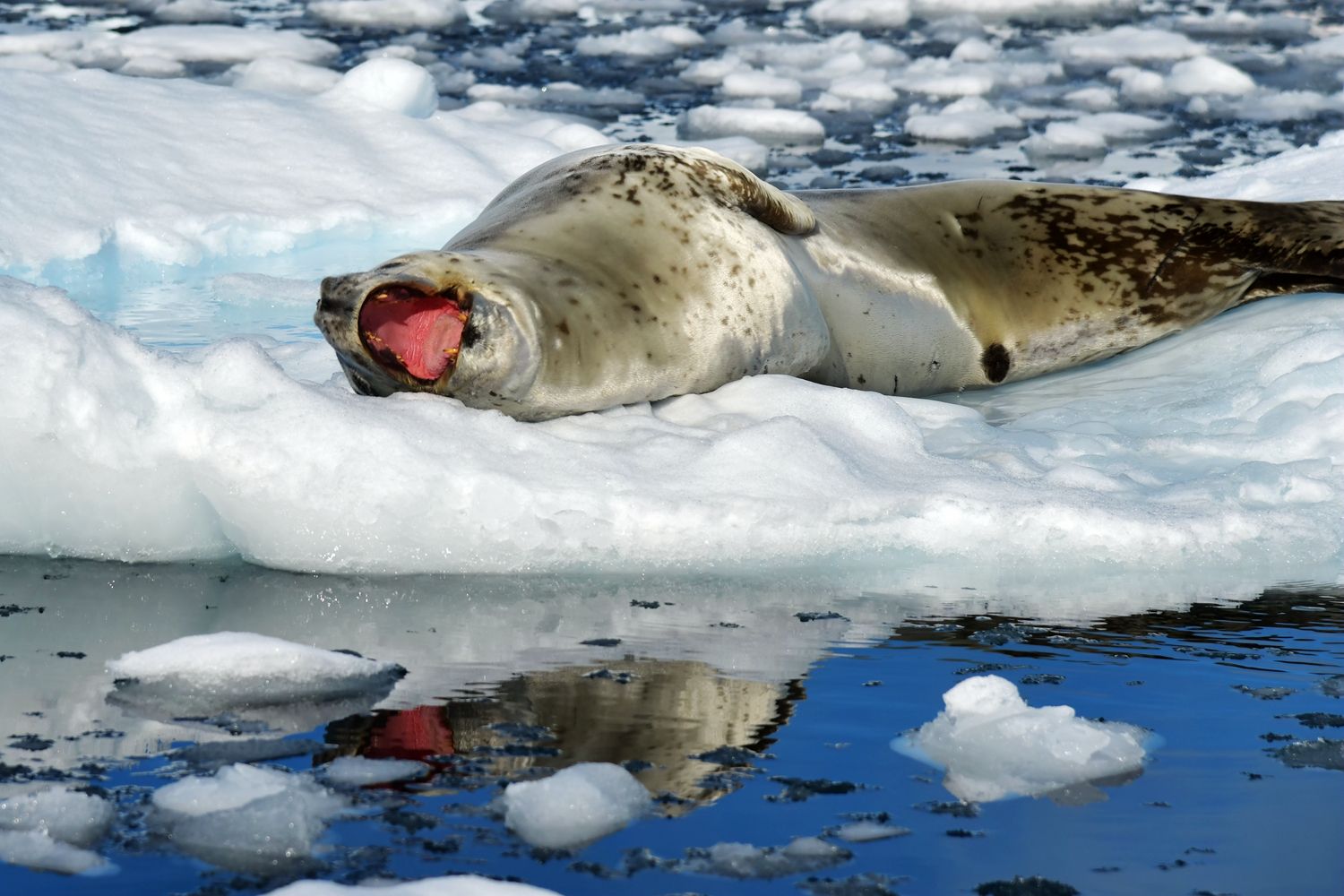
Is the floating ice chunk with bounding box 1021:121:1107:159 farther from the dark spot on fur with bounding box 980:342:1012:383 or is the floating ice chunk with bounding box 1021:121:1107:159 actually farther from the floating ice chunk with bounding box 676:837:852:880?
the floating ice chunk with bounding box 676:837:852:880

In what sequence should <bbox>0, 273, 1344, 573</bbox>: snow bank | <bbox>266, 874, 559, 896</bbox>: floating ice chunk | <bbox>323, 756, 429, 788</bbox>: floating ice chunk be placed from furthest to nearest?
<bbox>0, 273, 1344, 573</bbox>: snow bank → <bbox>323, 756, 429, 788</bbox>: floating ice chunk → <bbox>266, 874, 559, 896</bbox>: floating ice chunk

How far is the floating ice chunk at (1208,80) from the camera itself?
10.1 meters

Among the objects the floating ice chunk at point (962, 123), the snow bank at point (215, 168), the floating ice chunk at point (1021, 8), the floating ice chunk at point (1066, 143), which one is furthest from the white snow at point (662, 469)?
the floating ice chunk at point (1021, 8)

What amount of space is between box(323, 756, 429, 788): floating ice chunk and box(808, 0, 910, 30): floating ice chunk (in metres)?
11.0

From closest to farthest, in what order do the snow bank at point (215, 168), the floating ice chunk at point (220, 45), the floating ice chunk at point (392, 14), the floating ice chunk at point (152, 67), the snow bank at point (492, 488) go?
the snow bank at point (492, 488) < the snow bank at point (215, 168) < the floating ice chunk at point (152, 67) < the floating ice chunk at point (220, 45) < the floating ice chunk at point (392, 14)

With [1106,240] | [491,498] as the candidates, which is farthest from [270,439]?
[1106,240]

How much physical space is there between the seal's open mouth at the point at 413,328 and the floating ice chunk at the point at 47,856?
1817mm

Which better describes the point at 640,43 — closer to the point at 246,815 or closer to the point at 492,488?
the point at 492,488

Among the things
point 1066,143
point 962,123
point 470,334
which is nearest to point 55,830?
point 470,334

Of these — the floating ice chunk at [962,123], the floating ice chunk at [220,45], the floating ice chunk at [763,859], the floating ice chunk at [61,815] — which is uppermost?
the floating ice chunk at [220,45]

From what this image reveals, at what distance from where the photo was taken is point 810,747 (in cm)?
239

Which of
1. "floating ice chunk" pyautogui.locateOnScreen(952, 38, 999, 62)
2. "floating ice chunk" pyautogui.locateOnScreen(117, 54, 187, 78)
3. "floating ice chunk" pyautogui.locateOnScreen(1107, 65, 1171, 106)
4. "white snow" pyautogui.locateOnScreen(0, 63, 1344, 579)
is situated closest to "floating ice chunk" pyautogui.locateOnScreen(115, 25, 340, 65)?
"floating ice chunk" pyautogui.locateOnScreen(117, 54, 187, 78)

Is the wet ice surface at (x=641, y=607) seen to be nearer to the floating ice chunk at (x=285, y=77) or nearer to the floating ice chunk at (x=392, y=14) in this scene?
the floating ice chunk at (x=285, y=77)

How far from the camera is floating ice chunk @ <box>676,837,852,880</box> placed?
200cm
